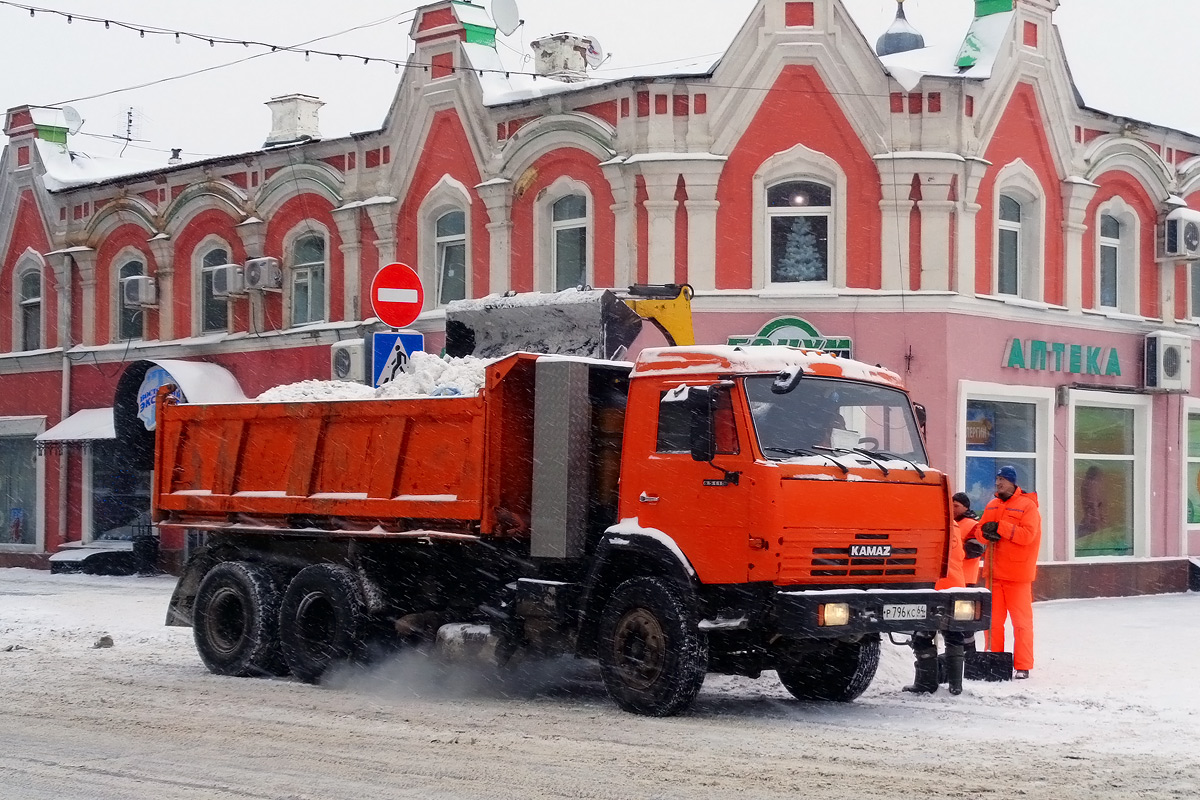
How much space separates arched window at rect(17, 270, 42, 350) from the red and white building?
12.6 ft

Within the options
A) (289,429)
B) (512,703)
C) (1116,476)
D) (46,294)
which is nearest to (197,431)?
(289,429)

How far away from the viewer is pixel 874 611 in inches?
409

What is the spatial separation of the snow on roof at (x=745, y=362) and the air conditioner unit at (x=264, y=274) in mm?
15316

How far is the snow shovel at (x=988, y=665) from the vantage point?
1293 cm

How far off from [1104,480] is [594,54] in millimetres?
10184

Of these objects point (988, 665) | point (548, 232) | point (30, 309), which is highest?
point (548, 232)

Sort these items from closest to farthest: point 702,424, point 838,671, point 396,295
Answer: point 702,424 → point 838,671 → point 396,295

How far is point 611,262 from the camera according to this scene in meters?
21.3

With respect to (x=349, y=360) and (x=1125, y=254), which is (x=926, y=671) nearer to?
(x=1125, y=254)

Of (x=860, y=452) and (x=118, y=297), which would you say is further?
(x=118, y=297)

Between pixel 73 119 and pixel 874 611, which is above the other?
pixel 73 119

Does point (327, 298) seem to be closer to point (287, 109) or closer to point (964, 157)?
point (287, 109)

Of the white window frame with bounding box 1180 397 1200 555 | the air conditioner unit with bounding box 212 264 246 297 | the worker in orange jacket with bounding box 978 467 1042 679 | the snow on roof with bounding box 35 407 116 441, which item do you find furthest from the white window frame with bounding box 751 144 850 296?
the snow on roof with bounding box 35 407 116 441

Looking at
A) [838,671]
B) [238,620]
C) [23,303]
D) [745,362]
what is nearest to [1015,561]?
[838,671]
